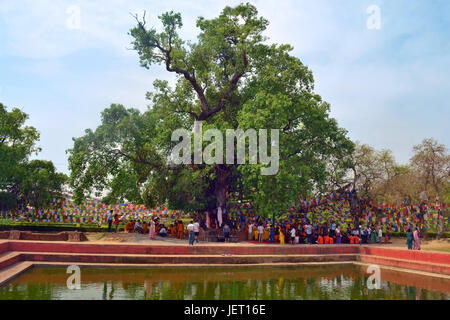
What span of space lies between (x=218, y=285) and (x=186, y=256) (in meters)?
4.16

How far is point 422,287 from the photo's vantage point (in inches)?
477

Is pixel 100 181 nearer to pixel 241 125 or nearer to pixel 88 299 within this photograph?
pixel 241 125

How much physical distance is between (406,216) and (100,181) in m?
22.5

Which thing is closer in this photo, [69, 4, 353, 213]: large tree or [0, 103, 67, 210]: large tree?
[69, 4, 353, 213]: large tree

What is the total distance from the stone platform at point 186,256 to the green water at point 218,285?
0.74 m

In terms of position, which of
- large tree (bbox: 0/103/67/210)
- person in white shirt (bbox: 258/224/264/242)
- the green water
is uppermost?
large tree (bbox: 0/103/67/210)
